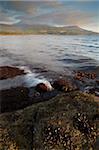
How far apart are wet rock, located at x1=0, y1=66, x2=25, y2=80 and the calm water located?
0.06 meters

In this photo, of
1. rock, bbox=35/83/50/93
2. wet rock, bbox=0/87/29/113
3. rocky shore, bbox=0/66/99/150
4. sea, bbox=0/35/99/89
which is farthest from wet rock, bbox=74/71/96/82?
wet rock, bbox=0/87/29/113

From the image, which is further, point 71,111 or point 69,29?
point 69,29

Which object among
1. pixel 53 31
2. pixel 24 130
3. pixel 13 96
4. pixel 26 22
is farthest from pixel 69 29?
pixel 24 130

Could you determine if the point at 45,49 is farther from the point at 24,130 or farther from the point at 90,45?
the point at 24,130

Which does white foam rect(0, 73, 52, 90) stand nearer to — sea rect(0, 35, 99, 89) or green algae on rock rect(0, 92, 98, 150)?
sea rect(0, 35, 99, 89)

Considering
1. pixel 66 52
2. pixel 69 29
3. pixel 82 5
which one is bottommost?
pixel 66 52

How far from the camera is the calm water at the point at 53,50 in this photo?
3.14 meters

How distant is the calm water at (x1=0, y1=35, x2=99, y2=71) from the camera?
3145mm

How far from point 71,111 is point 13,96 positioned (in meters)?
0.68

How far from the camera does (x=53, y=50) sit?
126 inches

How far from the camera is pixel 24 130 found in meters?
2.69

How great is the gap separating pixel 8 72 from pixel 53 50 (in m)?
0.49

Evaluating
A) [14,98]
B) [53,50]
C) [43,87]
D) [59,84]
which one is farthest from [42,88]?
[53,50]

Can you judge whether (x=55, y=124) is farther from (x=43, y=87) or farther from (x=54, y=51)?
(x=54, y=51)
